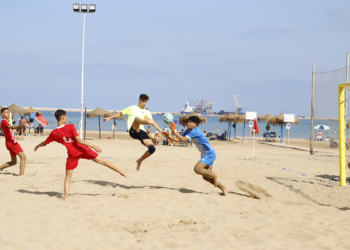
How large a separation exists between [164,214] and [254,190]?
2.53 m

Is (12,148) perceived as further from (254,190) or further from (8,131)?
(254,190)

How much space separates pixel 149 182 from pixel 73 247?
3832 mm

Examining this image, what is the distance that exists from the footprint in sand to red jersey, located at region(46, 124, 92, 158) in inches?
115

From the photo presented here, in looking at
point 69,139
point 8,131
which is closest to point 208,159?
point 69,139

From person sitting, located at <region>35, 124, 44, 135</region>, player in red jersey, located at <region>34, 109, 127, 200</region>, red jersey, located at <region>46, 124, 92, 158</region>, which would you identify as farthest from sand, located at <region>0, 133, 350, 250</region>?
person sitting, located at <region>35, 124, 44, 135</region>

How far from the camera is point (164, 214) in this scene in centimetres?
458

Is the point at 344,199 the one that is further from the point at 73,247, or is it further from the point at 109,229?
the point at 73,247

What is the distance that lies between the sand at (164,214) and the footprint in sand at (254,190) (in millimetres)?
76

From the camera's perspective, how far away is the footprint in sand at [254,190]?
589 cm

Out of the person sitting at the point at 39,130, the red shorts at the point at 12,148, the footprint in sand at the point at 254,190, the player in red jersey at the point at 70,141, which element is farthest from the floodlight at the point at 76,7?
the footprint in sand at the point at 254,190

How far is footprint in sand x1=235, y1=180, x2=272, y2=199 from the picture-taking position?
19.3 ft

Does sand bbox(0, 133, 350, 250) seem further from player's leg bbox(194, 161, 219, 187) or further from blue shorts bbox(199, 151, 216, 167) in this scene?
blue shorts bbox(199, 151, 216, 167)

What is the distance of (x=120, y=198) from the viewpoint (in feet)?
18.0

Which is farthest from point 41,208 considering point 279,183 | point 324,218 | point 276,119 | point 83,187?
point 276,119
